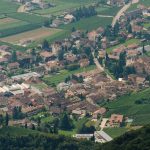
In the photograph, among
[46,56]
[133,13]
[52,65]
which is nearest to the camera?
[52,65]

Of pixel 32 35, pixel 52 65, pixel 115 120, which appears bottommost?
pixel 52 65

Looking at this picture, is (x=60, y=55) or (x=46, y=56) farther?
(x=46, y=56)

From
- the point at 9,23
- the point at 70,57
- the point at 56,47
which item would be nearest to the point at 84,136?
the point at 70,57

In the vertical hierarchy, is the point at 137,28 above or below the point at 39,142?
below

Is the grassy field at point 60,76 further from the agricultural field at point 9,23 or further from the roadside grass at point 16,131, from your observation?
the agricultural field at point 9,23

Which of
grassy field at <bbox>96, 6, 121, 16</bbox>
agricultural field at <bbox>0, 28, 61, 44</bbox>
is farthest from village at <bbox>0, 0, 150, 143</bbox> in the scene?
grassy field at <bbox>96, 6, 121, 16</bbox>

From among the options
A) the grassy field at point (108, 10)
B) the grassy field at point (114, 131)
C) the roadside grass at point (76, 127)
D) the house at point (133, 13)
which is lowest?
the roadside grass at point (76, 127)

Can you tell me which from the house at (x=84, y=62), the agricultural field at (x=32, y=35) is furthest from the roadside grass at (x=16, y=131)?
the agricultural field at (x=32, y=35)

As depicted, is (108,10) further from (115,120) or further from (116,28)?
(115,120)
